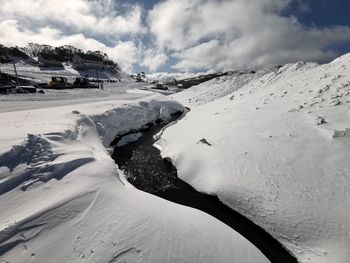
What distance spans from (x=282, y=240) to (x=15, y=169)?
792cm

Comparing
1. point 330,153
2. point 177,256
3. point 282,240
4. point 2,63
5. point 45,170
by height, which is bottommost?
point 282,240

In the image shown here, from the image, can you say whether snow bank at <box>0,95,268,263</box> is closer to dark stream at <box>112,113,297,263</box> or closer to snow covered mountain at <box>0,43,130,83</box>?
dark stream at <box>112,113,297,263</box>

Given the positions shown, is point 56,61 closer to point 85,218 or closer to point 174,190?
point 174,190

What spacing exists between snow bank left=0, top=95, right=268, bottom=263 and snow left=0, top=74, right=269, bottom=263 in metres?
0.02

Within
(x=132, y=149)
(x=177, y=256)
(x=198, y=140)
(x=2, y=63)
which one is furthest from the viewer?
(x=2, y=63)

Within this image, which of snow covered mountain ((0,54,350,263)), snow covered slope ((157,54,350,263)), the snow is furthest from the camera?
snow covered slope ((157,54,350,263))

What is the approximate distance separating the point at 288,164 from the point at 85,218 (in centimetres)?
718

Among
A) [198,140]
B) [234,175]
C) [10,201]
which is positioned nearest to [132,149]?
[198,140]

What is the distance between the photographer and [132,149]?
15.1 metres

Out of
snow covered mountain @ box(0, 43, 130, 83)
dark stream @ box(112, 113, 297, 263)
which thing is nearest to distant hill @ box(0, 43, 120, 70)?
snow covered mountain @ box(0, 43, 130, 83)

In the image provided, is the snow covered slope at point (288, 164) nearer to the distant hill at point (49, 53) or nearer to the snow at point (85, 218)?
the snow at point (85, 218)

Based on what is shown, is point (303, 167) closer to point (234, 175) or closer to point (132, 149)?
point (234, 175)

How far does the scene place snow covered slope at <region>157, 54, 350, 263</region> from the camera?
7176 mm

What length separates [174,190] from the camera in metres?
9.96
